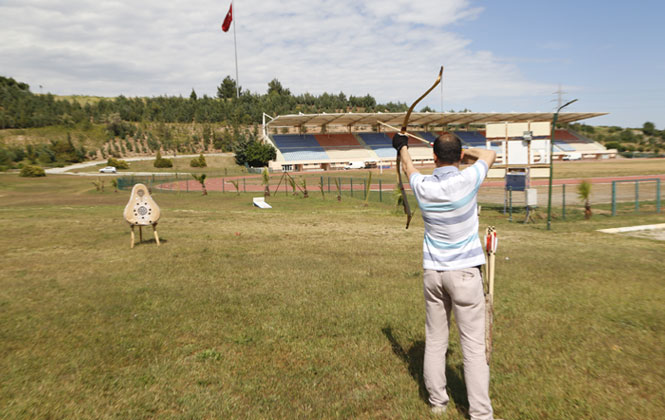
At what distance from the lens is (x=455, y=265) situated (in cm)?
377

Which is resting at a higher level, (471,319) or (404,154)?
(404,154)

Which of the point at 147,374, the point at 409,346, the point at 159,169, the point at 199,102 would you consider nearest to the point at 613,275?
the point at 409,346

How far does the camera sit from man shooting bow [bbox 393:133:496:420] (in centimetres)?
377

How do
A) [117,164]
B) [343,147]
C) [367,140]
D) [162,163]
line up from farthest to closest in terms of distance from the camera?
[367,140] < [343,147] < [162,163] < [117,164]

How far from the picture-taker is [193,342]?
233 inches

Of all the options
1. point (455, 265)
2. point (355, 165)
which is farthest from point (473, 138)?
point (455, 265)

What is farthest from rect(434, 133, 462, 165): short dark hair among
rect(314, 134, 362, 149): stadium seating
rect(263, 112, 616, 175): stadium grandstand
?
rect(314, 134, 362, 149): stadium seating

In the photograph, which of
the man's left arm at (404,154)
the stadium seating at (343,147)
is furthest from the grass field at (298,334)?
the stadium seating at (343,147)

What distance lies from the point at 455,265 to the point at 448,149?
1054 mm

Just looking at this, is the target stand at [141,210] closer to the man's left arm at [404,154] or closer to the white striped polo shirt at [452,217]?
the man's left arm at [404,154]

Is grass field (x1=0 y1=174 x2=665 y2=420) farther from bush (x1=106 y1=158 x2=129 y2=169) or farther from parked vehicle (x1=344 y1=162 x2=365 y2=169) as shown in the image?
bush (x1=106 y1=158 x2=129 y2=169)

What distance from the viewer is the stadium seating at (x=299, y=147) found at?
83438mm

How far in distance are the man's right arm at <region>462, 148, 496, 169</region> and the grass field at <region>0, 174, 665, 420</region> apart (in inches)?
95.4

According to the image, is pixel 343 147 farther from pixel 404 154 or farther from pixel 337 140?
pixel 404 154
